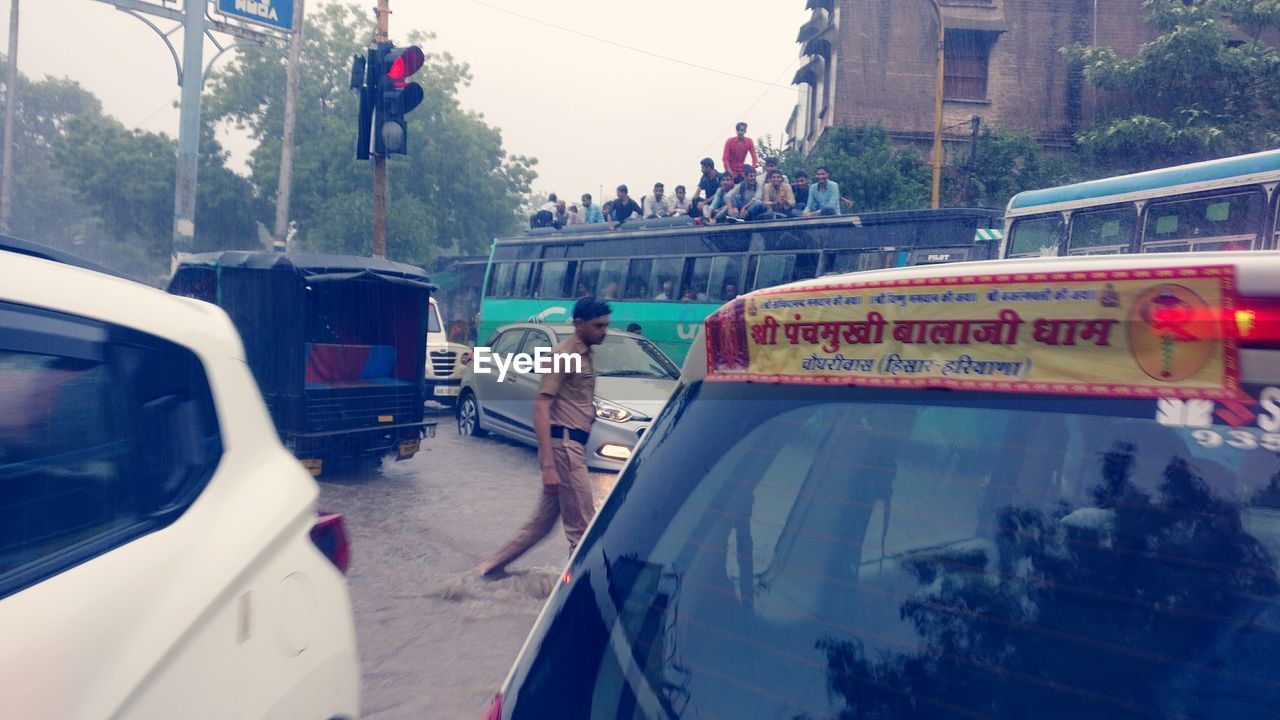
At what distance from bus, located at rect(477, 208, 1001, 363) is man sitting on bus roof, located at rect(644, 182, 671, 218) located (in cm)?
102

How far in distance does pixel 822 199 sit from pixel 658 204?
436cm

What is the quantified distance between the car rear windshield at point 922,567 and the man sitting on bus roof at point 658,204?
17.8 metres

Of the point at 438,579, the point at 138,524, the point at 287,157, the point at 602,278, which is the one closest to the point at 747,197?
the point at 602,278

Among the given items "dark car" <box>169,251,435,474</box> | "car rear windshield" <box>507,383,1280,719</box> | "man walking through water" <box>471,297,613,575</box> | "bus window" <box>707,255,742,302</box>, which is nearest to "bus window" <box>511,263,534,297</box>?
"bus window" <box>707,255,742,302</box>

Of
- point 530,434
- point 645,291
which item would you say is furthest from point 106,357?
point 645,291

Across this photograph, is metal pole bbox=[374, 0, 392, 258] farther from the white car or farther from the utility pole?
the white car

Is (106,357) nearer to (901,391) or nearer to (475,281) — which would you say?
(901,391)

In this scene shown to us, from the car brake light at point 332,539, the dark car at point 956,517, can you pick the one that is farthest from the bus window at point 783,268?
the dark car at point 956,517

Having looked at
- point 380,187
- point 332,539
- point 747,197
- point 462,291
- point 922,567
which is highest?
point 747,197

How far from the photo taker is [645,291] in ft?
58.4

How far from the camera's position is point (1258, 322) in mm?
1071

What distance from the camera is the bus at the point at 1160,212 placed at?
9320 millimetres

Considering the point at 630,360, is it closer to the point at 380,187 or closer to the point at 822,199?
the point at 380,187

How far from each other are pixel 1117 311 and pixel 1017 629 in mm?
410
